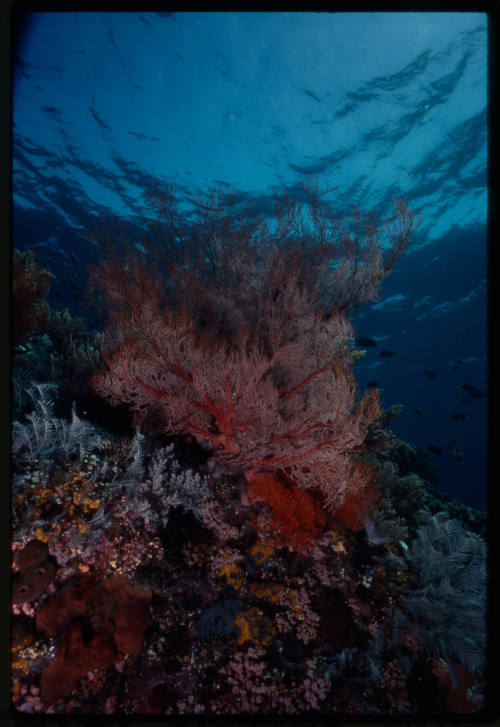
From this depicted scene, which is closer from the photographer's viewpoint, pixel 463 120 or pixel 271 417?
pixel 271 417

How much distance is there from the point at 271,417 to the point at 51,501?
242 cm

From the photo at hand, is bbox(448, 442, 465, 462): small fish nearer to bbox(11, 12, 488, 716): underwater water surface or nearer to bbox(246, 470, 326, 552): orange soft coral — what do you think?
bbox(11, 12, 488, 716): underwater water surface

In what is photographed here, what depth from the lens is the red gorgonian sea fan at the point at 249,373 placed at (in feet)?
11.7

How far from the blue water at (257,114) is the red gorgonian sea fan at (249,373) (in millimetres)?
4316

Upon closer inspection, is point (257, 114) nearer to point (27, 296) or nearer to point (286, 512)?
point (27, 296)

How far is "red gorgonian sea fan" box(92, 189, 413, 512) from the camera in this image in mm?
3559

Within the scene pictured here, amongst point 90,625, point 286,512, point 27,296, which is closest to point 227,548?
point 286,512

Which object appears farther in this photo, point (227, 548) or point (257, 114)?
point (257, 114)

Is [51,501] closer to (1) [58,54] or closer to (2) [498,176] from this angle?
(2) [498,176]

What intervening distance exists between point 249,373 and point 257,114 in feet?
42.3

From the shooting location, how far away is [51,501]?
2973mm

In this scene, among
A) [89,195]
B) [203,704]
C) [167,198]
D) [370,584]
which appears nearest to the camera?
[203,704]

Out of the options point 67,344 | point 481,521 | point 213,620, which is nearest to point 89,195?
point 67,344

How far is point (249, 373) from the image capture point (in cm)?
353
